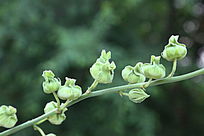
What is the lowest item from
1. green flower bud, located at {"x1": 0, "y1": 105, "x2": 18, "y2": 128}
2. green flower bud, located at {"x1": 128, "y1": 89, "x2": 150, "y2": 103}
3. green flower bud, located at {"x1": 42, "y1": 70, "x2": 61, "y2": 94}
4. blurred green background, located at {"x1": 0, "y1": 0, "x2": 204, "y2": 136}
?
green flower bud, located at {"x1": 128, "y1": 89, "x2": 150, "y2": 103}

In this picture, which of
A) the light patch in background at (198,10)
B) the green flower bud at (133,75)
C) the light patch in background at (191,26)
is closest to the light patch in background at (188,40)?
the light patch in background at (191,26)

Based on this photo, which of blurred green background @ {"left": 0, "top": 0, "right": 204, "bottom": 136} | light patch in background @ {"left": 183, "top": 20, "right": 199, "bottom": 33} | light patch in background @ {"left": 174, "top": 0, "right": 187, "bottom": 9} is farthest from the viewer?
light patch in background @ {"left": 183, "top": 20, "right": 199, "bottom": 33}

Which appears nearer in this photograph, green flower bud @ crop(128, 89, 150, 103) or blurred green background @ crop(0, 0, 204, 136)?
green flower bud @ crop(128, 89, 150, 103)

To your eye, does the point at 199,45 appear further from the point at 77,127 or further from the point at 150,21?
the point at 77,127

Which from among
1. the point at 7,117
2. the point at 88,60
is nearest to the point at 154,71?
the point at 7,117

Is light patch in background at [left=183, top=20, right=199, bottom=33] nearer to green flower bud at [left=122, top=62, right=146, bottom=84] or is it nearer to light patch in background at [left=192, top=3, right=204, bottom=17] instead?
light patch in background at [left=192, top=3, right=204, bottom=17]

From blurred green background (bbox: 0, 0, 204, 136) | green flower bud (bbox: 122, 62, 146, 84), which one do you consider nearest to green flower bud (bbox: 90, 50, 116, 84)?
green flower bud (bbox: 122, 62, 146, 84)

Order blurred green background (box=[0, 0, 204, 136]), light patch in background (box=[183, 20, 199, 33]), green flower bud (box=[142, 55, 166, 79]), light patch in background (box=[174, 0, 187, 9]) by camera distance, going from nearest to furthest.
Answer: green flower bud (box=[142, 55, 166, 79]), blurred green background (box=[0, 0, 204, 136]), light patch in background (box=[174, 0, 187, 9]), light patch in background (box=[183, 20, 199, 33])

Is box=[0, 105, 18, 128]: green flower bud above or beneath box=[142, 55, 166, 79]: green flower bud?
above

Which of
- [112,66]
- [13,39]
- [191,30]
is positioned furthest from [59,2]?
[112,66]
